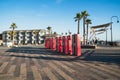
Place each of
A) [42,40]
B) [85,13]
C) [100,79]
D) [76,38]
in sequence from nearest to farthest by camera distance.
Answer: [100,79], [76,38], [85,13], [42,40]

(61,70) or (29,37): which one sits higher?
(29,37)

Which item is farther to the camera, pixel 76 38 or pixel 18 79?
pixel 76 38

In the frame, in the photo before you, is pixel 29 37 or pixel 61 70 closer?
pixel 61 70

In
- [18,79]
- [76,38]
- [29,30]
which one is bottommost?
[18,79]

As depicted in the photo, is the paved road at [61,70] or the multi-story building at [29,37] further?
the multi-story building at [29,37]

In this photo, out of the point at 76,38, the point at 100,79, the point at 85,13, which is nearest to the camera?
A: the point at 100,79

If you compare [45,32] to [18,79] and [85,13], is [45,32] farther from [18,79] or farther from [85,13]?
[18,79]

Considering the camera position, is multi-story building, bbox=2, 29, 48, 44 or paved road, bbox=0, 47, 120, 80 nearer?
paved road, bbox=0, 47, 120, 80

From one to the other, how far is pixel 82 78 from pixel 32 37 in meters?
137

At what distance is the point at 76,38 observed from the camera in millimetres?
22969

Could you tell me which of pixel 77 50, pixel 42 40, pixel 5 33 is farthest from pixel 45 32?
pixel 77 50

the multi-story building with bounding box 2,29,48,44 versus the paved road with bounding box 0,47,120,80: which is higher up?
the multi-story building with bounding box 2,29,48,44

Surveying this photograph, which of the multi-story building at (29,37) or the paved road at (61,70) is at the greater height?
the multi-story building at (29,37)

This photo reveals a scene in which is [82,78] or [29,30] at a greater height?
[29,30]
